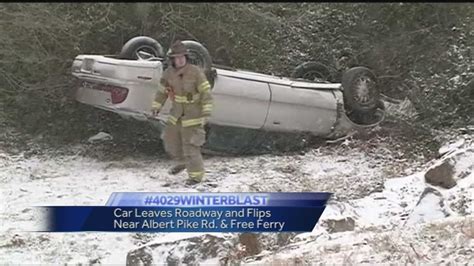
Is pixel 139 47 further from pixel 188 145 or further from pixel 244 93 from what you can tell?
pixel 188 145

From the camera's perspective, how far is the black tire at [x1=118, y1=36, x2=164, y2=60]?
628cm

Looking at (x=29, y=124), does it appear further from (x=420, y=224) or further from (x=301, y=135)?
(x=420, y=224)

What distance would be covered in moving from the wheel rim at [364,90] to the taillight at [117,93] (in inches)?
93.8

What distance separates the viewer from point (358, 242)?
193 inches

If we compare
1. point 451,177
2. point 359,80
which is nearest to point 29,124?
point 359,80

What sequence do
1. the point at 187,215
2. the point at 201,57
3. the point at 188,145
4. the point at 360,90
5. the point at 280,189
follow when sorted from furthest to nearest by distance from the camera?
the point at 360,90 → the point at 201,57 → the point at 188,145 → the point at 280,189 → the point at 187,215

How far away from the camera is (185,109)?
5.49m

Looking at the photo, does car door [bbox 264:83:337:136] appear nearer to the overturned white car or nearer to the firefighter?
the overturned white car

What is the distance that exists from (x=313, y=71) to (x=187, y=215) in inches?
112

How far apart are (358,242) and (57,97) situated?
325 centimetres

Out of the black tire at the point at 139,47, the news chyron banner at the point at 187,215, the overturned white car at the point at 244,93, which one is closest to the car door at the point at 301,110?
the overturned white car at the point at 244,93

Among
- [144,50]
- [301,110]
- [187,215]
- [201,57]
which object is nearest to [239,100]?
[201,57]

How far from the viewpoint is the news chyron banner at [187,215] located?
4.84 m

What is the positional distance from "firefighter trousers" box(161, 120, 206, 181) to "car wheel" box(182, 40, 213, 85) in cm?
52
